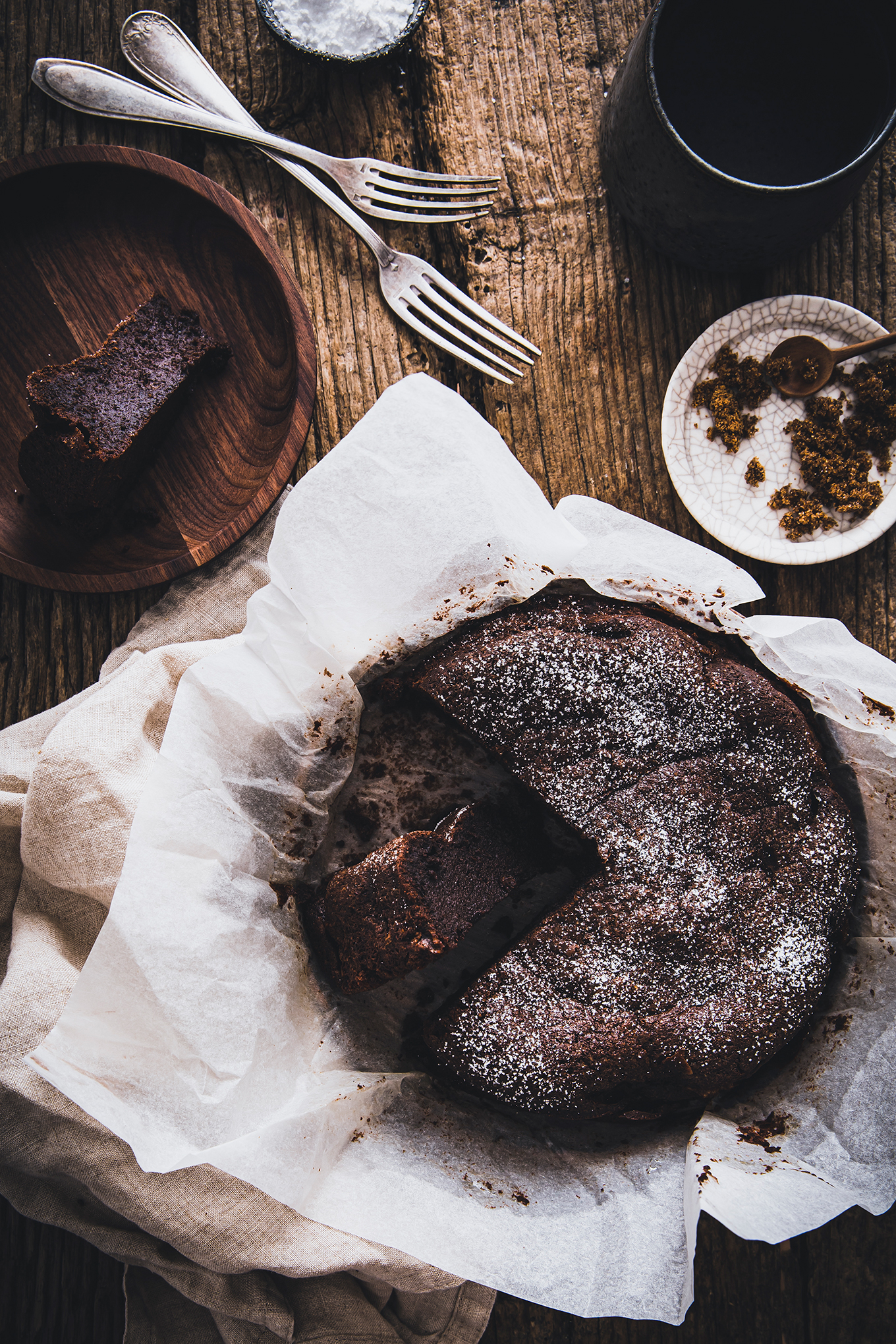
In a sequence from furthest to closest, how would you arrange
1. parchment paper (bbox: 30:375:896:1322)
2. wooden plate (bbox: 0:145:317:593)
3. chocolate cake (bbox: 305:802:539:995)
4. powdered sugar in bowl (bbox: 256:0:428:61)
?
wooden plate (bbox: 0:145:317:593) < powdered sugar in bowl (bbox: 256:0:428:61) < chocolate cake (bbox: 305:802:539:995) < parchment paper (bbox: 30:375:896:1322)

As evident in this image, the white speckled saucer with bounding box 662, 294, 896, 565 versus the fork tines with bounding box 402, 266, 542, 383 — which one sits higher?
the fork tines with bounding box 402, 266, 542, 383

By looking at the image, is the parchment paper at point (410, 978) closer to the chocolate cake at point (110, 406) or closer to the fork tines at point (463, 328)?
the fork tines at point (463, 328)

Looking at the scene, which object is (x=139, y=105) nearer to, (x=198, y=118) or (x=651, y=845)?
(x=198, y=118)

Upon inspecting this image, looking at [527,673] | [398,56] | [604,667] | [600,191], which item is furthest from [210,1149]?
[398,56]

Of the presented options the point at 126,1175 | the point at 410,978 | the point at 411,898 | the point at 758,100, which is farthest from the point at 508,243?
the point at 126,1175

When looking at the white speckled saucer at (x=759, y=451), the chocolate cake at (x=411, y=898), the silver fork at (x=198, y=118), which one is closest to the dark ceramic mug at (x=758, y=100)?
the white speckled saucer at (x=759, y=451)

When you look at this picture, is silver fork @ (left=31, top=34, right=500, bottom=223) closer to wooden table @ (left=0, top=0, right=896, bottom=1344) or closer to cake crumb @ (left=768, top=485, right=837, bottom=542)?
wooden table @ (left=0, top=0, right=896, bottom=1344)

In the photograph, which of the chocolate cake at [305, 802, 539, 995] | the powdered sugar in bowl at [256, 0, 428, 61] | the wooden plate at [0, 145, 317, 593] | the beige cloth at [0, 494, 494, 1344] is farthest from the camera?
the wooden plate at [0, 145, 317, 593]

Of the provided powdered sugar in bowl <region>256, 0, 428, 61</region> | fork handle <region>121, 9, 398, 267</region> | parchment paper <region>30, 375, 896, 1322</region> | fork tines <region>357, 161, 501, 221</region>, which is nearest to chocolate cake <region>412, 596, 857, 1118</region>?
parchment paper <region>30, 375, 896, 1322</region>

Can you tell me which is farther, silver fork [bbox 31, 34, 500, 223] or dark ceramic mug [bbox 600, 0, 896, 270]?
silver fork [bbox 31, 34, 500, 223]
